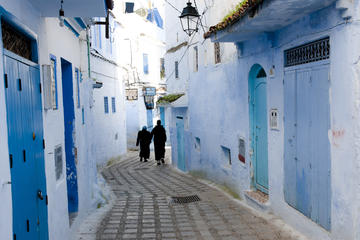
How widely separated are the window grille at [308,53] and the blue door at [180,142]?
841 centimetres

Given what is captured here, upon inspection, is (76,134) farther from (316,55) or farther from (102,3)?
(316,55)

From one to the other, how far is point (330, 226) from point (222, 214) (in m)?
2.52

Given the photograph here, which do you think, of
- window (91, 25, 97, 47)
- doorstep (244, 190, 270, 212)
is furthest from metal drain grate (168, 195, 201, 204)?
window (91, 25, 97, 47)

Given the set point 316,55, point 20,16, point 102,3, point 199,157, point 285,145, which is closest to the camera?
point 20,16

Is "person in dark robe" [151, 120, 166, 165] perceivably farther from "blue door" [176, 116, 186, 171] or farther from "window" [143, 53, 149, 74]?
"window" [143, 53, 149, 74]

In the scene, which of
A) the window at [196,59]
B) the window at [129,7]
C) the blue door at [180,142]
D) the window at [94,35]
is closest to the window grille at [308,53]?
the window at [196,59]

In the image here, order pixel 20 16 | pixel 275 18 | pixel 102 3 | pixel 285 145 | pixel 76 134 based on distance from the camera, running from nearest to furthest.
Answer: pixel 20 16
pixel 102 3
pixel 275 18
pixel 285 145
pixel 76 134

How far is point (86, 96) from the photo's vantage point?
7.83 m

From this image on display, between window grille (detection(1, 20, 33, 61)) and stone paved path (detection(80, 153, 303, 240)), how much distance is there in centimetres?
293

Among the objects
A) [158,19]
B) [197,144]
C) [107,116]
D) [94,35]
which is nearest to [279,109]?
[197,144]

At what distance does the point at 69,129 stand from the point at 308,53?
160 inches

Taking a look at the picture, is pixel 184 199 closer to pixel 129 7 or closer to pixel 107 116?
pixel 107 116

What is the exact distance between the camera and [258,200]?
6770 mm

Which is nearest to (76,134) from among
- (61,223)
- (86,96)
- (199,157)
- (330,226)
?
(86,96)
